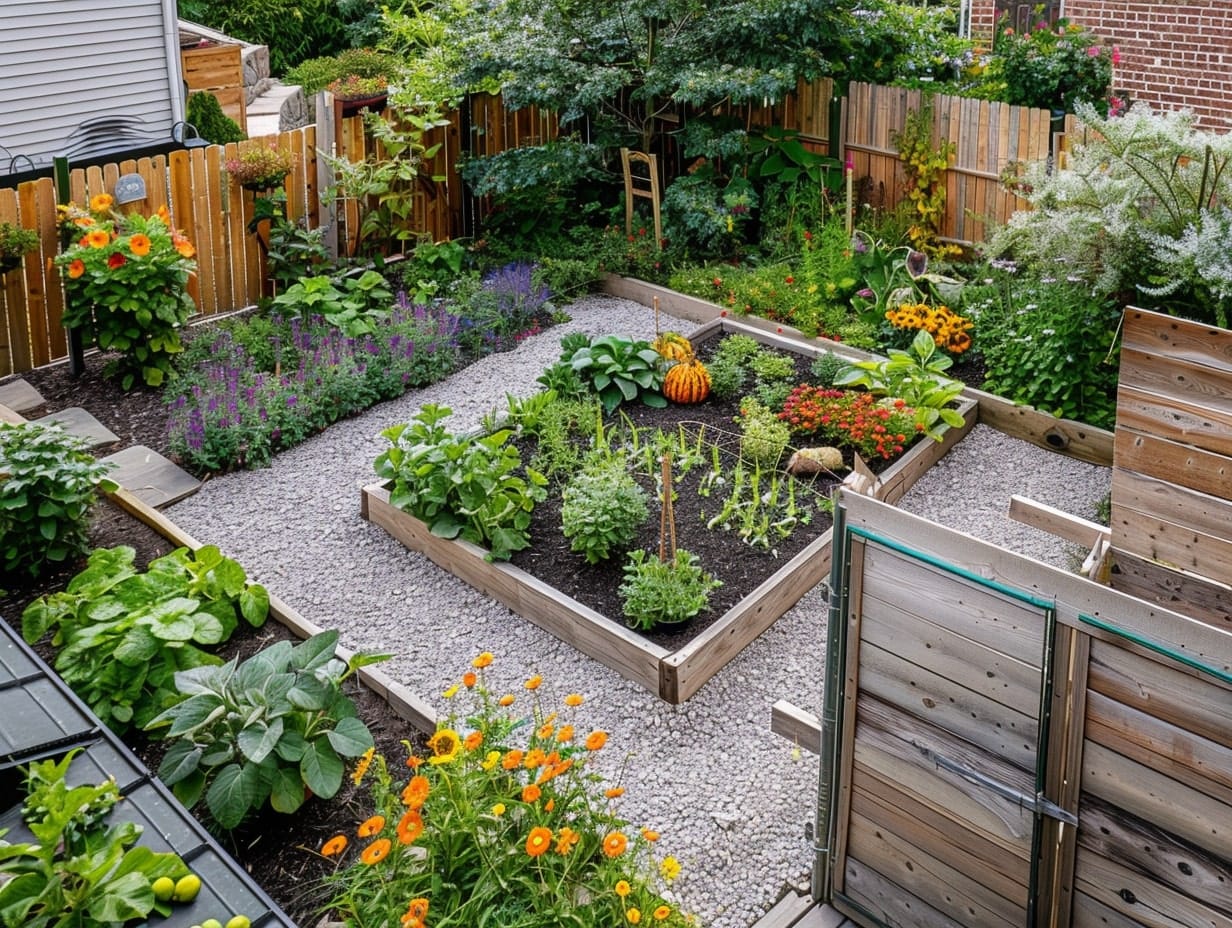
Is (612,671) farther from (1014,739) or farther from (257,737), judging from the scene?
(1014,739)

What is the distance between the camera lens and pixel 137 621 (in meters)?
4.69

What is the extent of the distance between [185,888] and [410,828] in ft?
1.92

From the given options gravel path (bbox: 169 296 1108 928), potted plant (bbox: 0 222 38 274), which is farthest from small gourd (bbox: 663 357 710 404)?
potted plant (bbox: 0 222 38 274)

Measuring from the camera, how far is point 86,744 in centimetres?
364

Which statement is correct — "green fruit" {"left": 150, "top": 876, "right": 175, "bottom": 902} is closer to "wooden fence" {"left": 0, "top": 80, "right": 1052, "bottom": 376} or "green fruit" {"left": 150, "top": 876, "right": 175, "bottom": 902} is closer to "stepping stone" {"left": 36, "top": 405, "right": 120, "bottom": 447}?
"stepping stone" {"left": 36, "top": 405, "right": 120, "bottom": 447}

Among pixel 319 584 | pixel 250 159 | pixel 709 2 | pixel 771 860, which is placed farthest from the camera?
pixel 709 2

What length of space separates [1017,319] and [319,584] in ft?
15.3

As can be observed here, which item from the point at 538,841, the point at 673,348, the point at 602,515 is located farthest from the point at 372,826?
the point at 673,348

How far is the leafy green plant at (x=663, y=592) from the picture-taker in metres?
5.51

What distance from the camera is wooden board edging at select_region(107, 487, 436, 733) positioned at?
16.2 ft

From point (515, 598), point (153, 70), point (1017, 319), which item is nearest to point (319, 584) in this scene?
point (515, 598)

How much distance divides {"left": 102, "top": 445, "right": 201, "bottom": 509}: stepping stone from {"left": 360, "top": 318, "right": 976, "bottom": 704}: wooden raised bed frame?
1.03 meters

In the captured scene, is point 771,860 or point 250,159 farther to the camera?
point 250,159

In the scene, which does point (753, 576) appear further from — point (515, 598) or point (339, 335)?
point (339, 335)
